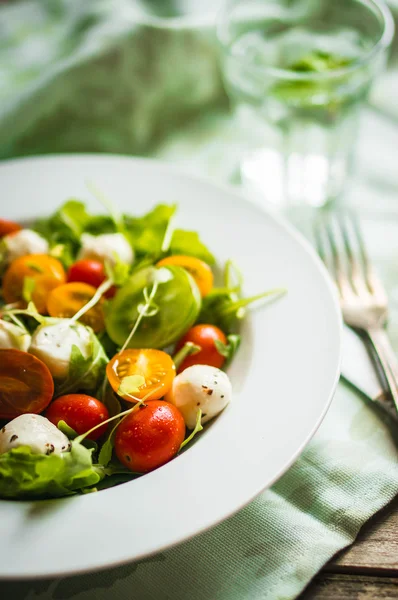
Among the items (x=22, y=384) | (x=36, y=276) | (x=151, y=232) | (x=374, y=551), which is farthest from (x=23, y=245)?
(x=374, y=551)

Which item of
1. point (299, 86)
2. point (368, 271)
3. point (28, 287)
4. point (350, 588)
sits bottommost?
point (350, 588)

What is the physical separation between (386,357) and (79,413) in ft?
1.86

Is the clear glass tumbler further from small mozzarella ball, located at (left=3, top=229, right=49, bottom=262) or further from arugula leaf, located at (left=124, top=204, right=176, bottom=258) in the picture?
small mozzarella ball, located at (left=3, top=229, right=49, bottom=262)

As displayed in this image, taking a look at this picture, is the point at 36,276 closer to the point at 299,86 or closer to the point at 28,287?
the point at 28,287

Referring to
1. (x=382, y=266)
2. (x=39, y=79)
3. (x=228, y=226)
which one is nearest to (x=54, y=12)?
(x=39, y=79)

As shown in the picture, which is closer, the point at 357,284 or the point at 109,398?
the point at 109,398

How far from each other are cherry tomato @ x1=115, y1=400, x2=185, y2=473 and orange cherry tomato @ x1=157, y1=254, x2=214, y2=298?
30cm

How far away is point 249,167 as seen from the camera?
182 cm

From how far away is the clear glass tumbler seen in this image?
162cm

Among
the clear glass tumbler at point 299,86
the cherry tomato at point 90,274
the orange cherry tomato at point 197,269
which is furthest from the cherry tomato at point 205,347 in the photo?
the clear glass tumbler at point 299,86

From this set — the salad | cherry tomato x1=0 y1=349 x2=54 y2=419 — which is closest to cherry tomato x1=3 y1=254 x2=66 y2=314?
the salad

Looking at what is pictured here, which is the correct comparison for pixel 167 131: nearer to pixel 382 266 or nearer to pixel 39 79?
pixel 39 79

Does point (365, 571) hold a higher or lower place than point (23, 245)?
lower

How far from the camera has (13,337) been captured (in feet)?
3.78
